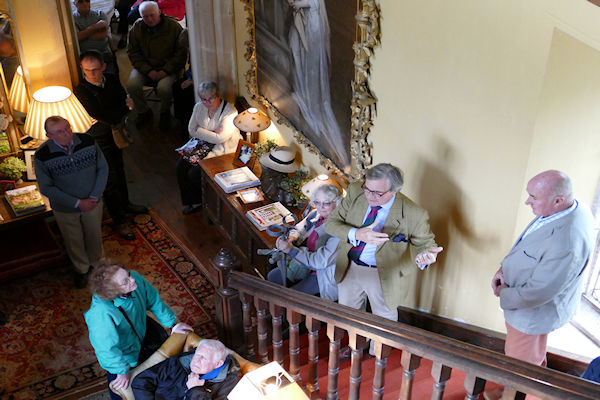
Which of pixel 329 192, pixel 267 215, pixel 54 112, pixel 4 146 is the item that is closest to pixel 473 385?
pixel 329 192

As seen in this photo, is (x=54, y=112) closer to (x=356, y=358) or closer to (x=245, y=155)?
(x=245, y=155)

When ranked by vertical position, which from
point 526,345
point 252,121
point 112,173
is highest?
point 252,121

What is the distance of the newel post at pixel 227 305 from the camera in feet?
14.5

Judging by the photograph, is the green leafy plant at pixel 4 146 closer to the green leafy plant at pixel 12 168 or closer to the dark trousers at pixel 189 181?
the green leafy plant at pixel 12 168

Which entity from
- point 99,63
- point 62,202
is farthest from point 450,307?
point 99,63

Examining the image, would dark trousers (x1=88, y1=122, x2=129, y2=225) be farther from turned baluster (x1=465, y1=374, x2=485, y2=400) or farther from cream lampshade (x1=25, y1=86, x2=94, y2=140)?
turned baluster (x1=465, y1=374, x2=485, y2=400)

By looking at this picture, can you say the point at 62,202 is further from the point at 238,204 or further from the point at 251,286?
the point at 251,286

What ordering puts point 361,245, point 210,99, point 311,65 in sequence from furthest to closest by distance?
1. point 210,99
2. point 311,65
3. point 361,245

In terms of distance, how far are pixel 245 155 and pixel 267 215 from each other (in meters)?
1.05

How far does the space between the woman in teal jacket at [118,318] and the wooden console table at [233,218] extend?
164 centimetres

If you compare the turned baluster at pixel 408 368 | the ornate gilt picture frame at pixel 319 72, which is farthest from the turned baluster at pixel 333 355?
the ornate gilt picture frame at pixel 319 72

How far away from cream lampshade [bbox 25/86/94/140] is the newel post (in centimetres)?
273

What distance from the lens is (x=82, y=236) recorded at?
Answer: 6441 millimetres

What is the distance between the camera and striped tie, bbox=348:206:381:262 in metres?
4.41
